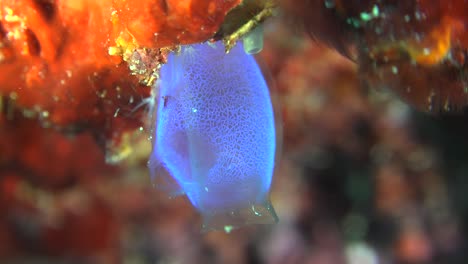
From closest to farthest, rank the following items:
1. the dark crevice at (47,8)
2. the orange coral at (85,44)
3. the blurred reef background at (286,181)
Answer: the orange coral at (85,44)
the dark crevice at (47,8)
the blurred reef background at (286,181)

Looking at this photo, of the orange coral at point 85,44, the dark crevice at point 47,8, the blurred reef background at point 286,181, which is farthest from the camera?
the blurred reef background at point 286,181

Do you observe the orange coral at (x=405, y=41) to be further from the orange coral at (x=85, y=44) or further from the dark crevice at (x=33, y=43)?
the dark crevice at (x=33, y=43)

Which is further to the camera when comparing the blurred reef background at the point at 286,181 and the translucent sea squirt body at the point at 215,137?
the blurred reef background at the point at 286,181

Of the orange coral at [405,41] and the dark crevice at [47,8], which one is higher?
the dark crevice at [47,8]

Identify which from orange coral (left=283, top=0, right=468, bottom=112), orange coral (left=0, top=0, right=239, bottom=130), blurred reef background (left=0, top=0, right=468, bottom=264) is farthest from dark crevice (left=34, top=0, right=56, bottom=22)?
orange coral (left=283, top=0, right=468, bottom=112)

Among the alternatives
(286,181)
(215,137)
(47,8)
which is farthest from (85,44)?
(286,181)

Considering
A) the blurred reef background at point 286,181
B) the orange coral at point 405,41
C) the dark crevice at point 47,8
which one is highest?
the dark crevice at point 47,8

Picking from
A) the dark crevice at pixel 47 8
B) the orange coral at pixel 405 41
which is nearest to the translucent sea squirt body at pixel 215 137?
the orange coral at pixel 405 41

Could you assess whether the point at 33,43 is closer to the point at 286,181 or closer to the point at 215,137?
the point at 215,137

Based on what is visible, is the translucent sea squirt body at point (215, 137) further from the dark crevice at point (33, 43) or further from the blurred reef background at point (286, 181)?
the dark crevice at point (33, 43)

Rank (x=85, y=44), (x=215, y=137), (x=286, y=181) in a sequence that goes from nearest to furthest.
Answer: (x=215, y=137) < (x=85, y=44) < (x=286, y=181)
